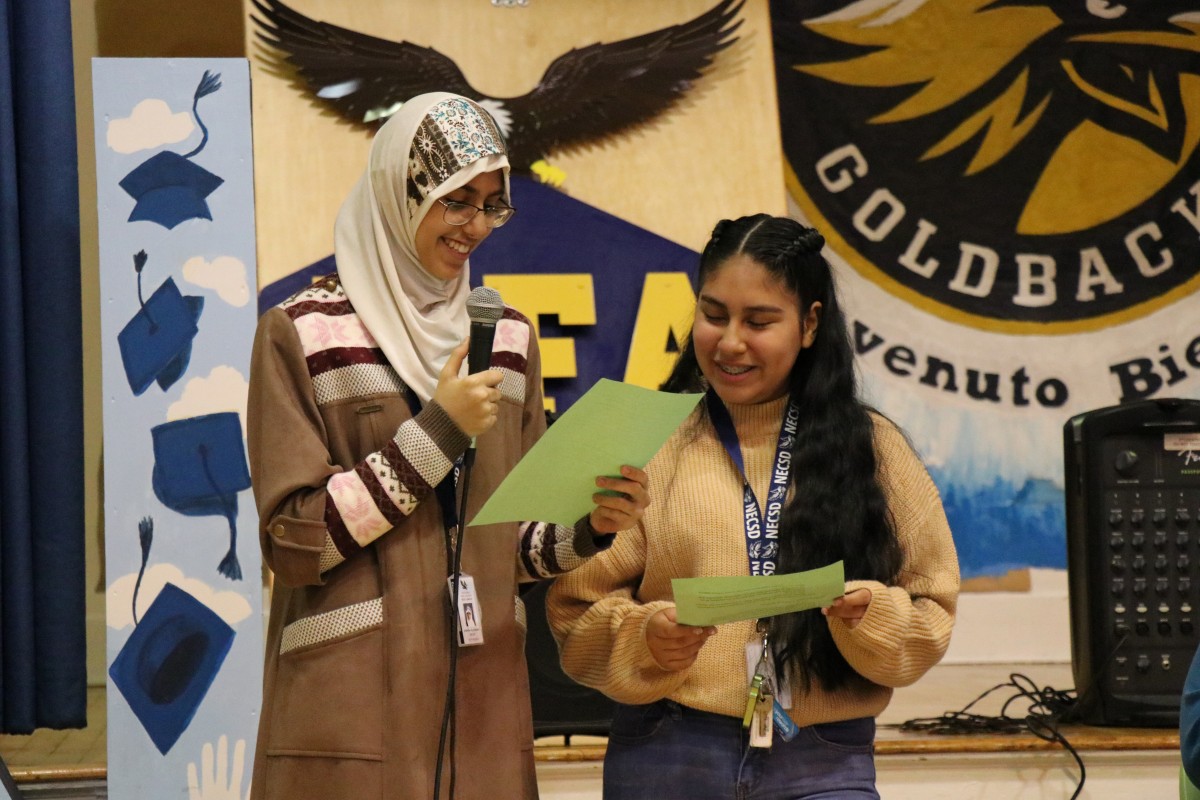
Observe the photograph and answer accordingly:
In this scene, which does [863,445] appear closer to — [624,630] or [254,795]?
[624,630]

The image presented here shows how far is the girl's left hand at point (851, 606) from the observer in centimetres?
174

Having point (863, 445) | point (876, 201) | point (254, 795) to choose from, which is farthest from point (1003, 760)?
point (876, 201)

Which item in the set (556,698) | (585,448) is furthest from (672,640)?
(556,698)

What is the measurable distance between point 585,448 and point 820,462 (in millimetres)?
421

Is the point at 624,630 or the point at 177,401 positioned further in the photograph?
the point at 177,401

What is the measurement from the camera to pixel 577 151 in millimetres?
4207

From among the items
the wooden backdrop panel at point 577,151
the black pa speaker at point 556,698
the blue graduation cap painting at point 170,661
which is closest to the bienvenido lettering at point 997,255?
the wooden backdrop panel at point 577,151

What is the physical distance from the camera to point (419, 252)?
5.86 ft

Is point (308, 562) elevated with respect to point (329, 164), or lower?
lower

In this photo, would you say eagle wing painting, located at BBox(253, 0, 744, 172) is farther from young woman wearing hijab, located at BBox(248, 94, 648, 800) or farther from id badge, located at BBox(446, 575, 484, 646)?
id badge, located at BBox(446, 575, 484, 646)

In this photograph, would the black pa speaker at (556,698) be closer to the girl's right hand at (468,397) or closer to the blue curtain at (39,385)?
the blue curtain at (39,385)

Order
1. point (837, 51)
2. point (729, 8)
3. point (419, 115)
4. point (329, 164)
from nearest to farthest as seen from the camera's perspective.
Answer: point (419, 115) → point (329, 164) → point (729, 8) → point (837, 51)

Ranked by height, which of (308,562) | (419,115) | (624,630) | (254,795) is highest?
(419,115)

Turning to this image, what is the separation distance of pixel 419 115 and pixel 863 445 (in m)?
0.76
